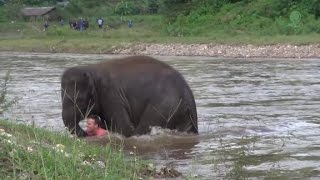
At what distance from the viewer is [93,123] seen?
10797mm

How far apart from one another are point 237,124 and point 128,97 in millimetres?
2661

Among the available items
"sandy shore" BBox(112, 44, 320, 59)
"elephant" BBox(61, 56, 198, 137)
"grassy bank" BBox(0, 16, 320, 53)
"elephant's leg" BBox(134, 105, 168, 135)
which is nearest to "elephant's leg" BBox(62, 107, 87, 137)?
"elephant" BBox(61, 56, 198, 137)

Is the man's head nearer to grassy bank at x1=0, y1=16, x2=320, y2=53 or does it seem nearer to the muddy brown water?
the muddy brown water

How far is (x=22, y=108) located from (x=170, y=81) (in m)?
4.72

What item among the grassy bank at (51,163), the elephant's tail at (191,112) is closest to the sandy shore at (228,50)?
the elephant's tail at (191,112)

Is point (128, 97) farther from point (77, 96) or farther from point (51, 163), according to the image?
point (51, 163)

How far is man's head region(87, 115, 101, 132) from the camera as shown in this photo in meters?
10.8

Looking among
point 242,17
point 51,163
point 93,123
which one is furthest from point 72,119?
point 242,17

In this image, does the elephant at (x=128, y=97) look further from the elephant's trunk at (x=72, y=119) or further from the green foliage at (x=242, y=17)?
the green foliage at (x=242, y=17)

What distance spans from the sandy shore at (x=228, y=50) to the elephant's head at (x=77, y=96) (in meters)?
25.2

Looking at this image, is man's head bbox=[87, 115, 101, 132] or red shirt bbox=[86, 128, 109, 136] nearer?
red shirt bbox=[86, 128, 109, 136]

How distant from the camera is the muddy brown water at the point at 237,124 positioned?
856cm

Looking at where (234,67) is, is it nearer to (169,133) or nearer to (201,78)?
(201,78)

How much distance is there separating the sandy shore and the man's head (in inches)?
974
